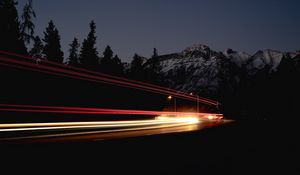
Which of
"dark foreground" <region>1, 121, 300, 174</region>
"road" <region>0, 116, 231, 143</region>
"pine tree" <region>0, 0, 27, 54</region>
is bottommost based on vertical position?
"dark foreground" <region>1, 121, 300, 174</region>

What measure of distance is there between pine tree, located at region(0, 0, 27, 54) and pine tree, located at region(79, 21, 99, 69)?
30.7 m

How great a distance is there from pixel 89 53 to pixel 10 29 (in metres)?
34.9

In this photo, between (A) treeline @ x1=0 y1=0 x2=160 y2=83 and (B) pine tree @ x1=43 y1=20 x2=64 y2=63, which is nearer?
(A) treeline @ x1=0 y1=0 x2=160 y2=83

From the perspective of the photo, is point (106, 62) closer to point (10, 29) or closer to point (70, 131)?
point (10, 29)

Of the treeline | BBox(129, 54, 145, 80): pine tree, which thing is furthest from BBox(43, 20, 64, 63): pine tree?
BBox(129, 54, 145, 80): pine tree

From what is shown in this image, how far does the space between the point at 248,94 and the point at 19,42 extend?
309 feet

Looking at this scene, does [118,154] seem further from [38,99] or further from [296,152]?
[38,99]

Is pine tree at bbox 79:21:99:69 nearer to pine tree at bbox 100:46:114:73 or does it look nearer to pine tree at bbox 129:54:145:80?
pine tree at bbox 100:46:114:73

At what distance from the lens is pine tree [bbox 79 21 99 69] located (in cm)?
7625

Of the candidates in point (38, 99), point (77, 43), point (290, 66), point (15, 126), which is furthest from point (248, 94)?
point (15, 126)

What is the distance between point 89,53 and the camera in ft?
257

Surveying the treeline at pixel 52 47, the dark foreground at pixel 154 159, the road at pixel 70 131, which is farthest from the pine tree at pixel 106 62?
the dark foreground at pixel 154 159

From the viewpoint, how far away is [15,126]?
1489cm

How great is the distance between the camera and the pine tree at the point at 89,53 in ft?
250
